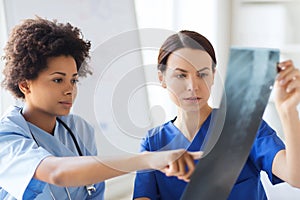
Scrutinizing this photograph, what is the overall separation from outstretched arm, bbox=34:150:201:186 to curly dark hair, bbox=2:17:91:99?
0.14 m

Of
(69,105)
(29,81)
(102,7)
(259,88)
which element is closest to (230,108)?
(259,88)

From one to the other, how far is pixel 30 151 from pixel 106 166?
190 mm

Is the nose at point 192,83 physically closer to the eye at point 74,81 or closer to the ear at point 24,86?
the eye at point 74,81

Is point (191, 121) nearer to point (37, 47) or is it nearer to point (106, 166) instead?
point (106, 166)

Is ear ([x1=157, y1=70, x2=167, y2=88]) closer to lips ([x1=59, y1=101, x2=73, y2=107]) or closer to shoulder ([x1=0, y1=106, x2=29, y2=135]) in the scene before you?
lips ([x1=59, y1=101, x2=73, y2=107])

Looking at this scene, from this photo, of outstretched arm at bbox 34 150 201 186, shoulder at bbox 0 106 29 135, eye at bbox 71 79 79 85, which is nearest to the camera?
outstretched arm at bbox 34 150 201 186

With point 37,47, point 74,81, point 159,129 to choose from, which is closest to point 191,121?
point 159,129

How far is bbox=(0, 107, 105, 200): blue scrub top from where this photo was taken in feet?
2.18

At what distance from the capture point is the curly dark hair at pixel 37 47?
68 centimetres

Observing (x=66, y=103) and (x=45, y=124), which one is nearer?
(x=66, y=103)

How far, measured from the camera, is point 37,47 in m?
0.69

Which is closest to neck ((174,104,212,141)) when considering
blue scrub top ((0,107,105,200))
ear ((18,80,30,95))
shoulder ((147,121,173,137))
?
shoulder ((147,121,173,137))

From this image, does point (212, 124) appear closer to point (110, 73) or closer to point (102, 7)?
point (110, 73)

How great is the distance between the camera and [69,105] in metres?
0.62
